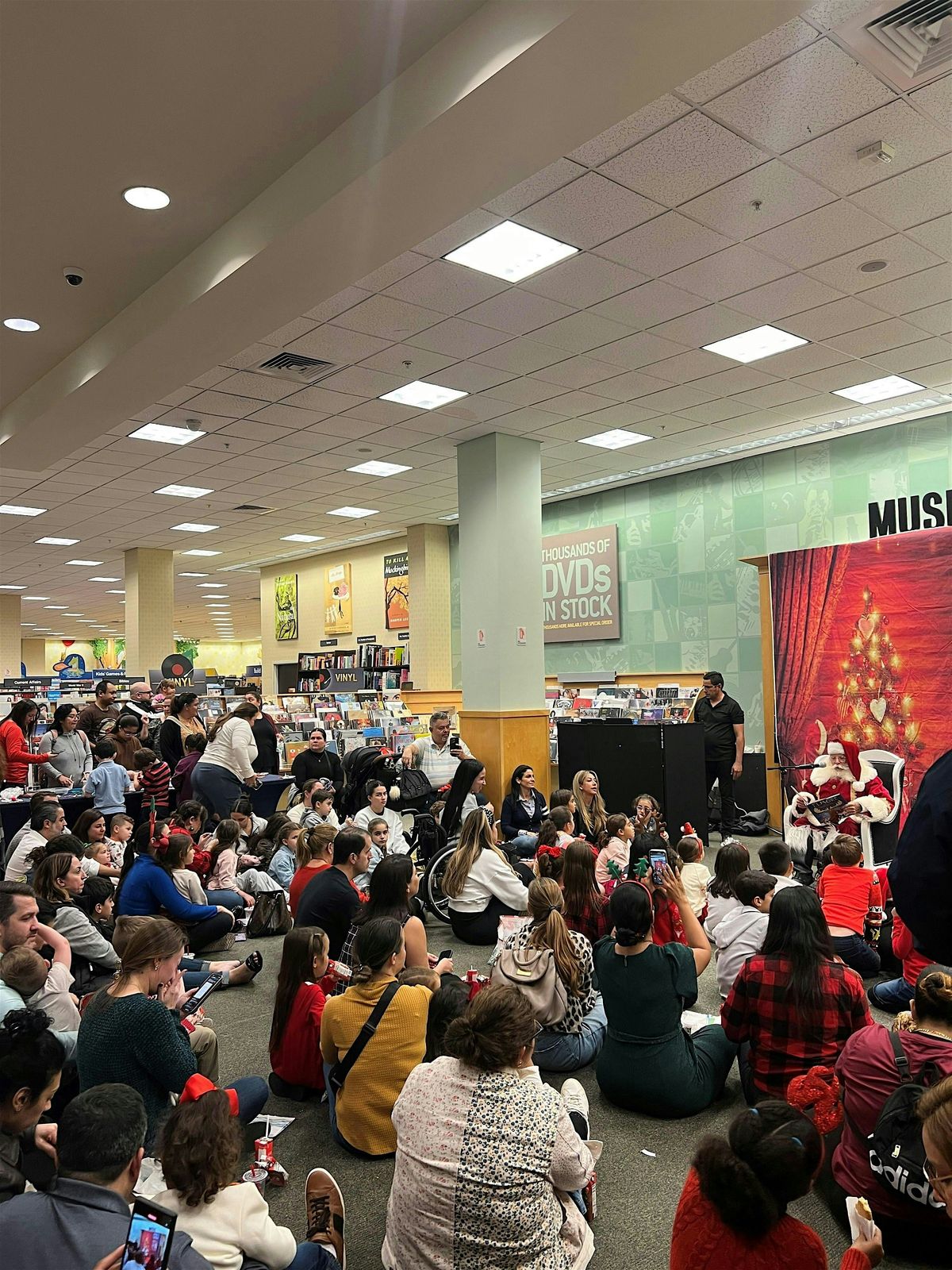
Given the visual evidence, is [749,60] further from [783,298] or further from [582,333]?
[582,333]

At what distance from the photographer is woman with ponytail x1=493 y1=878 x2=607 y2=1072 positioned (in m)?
3.49

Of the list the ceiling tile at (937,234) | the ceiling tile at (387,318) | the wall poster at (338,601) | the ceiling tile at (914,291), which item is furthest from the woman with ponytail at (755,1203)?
the wall poster at (338,601)

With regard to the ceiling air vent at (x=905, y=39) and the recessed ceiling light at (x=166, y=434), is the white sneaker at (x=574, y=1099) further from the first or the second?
the recessed ceiling light at (x=166, y=434)

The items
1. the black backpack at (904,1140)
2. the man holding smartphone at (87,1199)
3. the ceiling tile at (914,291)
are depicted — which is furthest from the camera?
the ceiling tile at (914,291)

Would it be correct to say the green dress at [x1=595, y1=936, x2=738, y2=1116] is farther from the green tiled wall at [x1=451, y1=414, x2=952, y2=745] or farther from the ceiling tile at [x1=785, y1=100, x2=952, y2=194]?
the green tiled wall at [x1=451, y1=414, x2=952, y2=745]

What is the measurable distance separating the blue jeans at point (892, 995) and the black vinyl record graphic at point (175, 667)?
36.9 ft

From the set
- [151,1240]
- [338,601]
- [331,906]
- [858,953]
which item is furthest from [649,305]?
[338,601]

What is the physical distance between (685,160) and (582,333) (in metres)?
2.31

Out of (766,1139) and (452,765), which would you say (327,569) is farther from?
(766,1139)

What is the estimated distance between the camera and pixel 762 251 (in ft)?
18.8

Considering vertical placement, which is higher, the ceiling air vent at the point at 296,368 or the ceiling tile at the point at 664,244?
the ceiling tile at the point at 664,244

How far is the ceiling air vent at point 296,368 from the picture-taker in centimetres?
728

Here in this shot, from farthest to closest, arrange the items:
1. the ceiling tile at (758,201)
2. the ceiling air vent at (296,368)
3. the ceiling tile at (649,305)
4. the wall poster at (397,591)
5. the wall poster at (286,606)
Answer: the wall poster at (286,606), the wall poster at (397,591), the ceiling air vent at (296,368), the ceiling tile at (649,305), the ceiling tile at (758,201)

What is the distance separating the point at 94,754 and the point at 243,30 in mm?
6263
